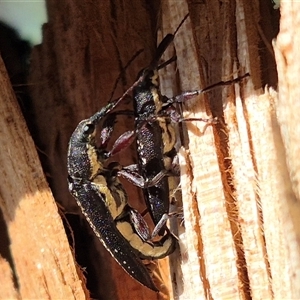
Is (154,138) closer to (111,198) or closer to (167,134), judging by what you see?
(167,134)

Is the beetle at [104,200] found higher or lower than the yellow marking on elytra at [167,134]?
lower

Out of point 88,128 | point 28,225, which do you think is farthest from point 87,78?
point 28,225

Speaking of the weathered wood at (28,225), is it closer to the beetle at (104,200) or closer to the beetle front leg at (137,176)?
the beetle at (104,200)

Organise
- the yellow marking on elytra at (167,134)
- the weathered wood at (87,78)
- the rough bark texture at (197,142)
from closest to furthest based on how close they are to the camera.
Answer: the rough bark texture at (197,142) → the yellow marking on elytra at (167,134) → the weathered wood at (87,78)

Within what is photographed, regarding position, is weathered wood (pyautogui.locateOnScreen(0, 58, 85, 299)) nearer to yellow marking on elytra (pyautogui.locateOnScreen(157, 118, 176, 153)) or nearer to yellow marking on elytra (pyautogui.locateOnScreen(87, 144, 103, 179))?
yellow marking on elytra (pyautogui.locateOnScreen(87, 144, 103, 179))

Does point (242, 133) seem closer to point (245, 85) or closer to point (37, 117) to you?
point (245, 85)

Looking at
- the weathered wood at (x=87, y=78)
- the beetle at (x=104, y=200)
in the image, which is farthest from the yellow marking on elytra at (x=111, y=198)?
the weathered wood at (x=87, y=78)

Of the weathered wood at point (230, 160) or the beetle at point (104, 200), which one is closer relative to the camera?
the weathered wood at point (230, 160)
